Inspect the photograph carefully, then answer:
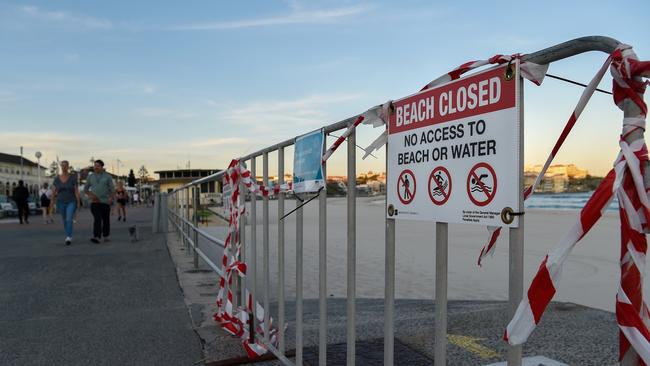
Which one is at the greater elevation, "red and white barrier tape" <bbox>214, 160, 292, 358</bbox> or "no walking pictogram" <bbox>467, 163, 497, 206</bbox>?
"no walking pictogram" <bbox>467, 163, 497, 206</bbox>

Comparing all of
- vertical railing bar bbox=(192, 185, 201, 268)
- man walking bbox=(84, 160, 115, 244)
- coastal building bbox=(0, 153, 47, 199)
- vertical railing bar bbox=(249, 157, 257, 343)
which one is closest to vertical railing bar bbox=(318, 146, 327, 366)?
vertical railing bar bbox=(249, 157, 257, 343)

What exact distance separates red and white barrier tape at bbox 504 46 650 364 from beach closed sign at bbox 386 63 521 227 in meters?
0.20

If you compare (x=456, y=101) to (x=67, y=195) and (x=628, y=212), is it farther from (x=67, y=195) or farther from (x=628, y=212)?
(x=67, y=195)

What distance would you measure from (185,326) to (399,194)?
10.1 feet

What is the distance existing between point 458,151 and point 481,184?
0.55 feet

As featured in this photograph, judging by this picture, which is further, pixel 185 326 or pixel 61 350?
pixel 185 326

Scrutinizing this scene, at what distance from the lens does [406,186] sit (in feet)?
6.72

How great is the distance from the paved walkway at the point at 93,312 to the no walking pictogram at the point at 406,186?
2.30 metres

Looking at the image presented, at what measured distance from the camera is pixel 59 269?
7.71 metres

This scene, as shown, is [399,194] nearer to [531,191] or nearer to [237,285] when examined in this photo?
[531,191]

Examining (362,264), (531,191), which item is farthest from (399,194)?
(362,264)

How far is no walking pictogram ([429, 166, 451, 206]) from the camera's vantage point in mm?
1790

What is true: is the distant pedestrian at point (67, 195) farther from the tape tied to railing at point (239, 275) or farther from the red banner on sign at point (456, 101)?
the red banner on sign at point (456, 101)

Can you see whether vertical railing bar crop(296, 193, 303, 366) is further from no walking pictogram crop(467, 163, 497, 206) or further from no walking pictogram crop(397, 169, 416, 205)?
no walking pictogram crop(467, 163, 497, 206)
